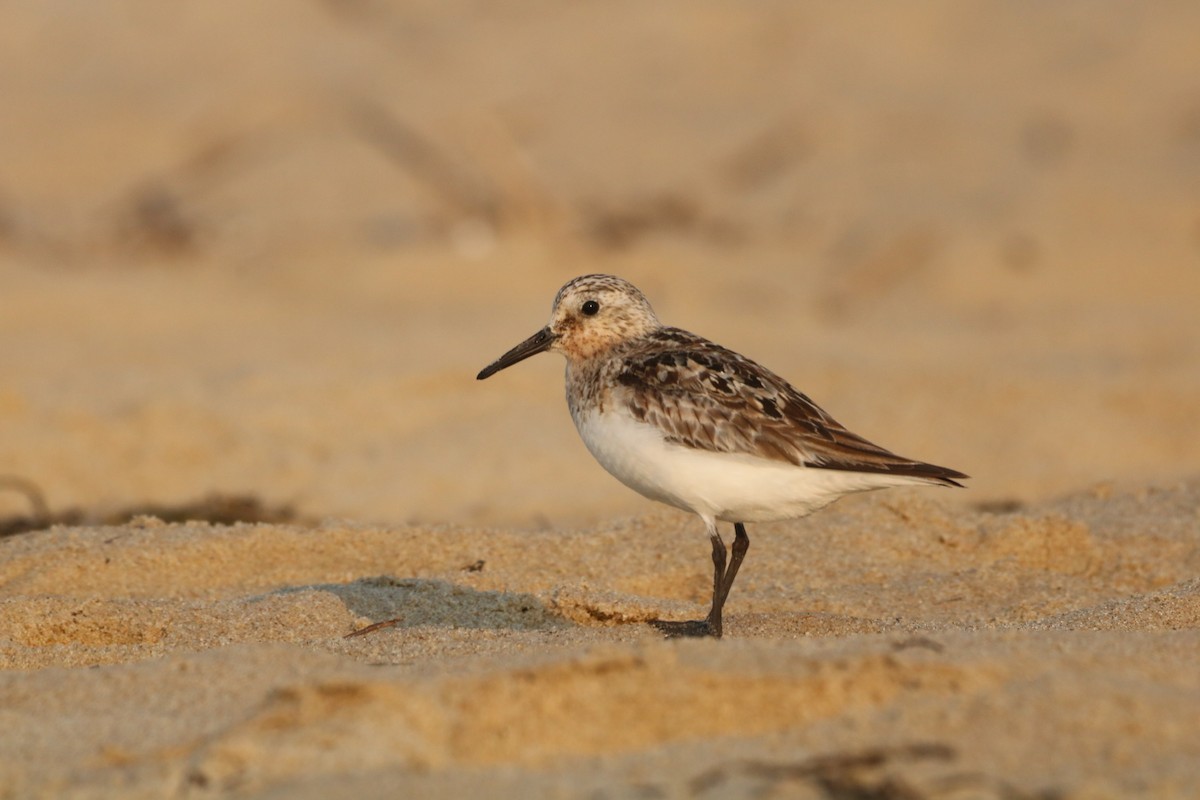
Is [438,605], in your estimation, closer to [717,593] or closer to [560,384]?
[717,593]

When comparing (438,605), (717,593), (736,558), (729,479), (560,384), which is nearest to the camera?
(729,479)

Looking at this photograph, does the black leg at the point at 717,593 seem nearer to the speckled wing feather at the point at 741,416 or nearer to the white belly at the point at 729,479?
the white belly at the point at 729,479

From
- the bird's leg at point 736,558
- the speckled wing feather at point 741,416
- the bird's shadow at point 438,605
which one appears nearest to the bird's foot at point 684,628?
the bird's leg at point 736,558

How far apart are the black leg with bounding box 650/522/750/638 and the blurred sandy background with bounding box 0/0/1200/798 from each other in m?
0.22

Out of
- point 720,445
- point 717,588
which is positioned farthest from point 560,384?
point 720,445

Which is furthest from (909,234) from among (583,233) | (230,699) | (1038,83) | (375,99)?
(230,699)

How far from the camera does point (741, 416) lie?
183 inches

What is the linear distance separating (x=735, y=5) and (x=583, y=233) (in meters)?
7.01

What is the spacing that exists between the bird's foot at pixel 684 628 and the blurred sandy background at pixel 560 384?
0.53ft

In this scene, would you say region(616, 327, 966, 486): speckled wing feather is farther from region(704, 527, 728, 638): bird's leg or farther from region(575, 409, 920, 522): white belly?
region(704, 527, 728, 638): bird's leg

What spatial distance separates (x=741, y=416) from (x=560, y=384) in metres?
5.51

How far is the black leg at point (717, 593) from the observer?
4.70m

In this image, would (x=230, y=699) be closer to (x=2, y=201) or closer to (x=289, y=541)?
(x=289, y=541)

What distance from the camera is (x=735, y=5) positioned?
19.1 meters
